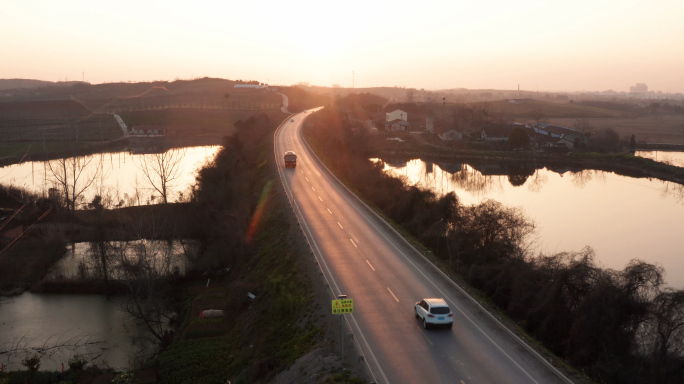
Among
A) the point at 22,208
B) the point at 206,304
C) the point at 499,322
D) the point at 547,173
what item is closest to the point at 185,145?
the point at 22,208

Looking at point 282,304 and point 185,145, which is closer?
point 282,304

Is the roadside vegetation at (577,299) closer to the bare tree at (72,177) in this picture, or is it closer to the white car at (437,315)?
the white car at (437,315)

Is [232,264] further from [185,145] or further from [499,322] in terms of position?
[185,145]

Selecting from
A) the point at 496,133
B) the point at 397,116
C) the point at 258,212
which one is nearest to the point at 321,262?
the point at 258,212

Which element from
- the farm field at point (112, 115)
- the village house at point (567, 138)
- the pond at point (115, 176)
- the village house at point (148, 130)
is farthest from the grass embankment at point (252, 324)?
the village house at point (567, 138)

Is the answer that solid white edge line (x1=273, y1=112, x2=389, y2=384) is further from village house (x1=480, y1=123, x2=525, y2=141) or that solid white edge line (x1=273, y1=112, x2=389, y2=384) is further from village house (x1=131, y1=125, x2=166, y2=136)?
village house (x1=480, y1=123, x2=525, y2=141)

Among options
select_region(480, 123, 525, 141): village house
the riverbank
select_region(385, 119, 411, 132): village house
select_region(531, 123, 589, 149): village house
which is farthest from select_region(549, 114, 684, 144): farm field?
select_region(385, 119, 411, 132): village house
